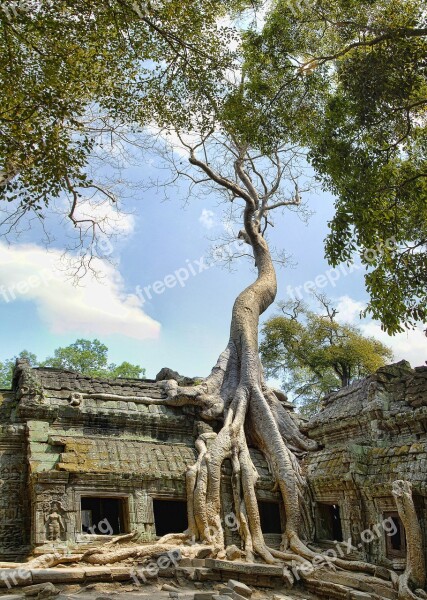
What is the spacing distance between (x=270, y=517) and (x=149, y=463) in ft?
9.01

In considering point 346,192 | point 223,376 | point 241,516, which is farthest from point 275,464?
point 346,192

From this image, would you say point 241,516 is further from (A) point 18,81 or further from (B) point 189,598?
(A) point 18,81

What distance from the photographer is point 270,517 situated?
449 inches

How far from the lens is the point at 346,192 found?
1048cm

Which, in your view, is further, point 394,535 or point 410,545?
point 394,535

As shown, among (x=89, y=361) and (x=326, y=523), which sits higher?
(x=89, y=361)

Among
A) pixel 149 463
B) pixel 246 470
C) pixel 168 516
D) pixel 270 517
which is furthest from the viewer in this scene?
Result: pixel 168 516

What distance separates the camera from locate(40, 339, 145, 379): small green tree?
2881cm

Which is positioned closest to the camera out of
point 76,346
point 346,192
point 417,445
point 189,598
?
point 189,598

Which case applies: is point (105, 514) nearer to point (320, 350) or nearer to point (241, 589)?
point (241, 589)

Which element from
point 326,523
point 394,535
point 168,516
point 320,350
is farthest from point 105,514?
point 320,350

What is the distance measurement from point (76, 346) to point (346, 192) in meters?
21.7

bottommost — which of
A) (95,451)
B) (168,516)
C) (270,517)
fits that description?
(270,517)

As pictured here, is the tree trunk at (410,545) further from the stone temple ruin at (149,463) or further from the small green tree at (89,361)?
the small green tree at (89,361)
